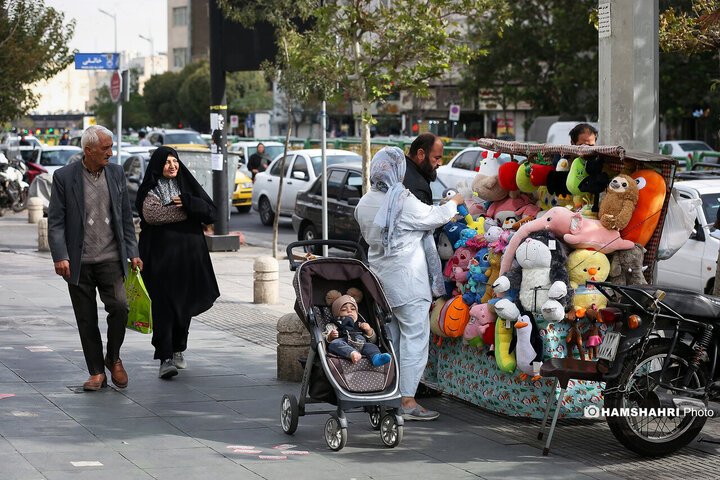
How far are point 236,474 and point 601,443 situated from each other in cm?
238

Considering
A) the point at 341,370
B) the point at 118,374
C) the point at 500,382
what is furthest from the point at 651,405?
the point at 118,374

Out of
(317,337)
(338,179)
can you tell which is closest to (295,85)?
(338,179)

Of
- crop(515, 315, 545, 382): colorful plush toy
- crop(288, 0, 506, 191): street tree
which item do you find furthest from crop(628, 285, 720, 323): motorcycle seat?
crop(288, 0, 506, 191): street tree

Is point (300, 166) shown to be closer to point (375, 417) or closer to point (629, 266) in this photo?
point (375, 417)

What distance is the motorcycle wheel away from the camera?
22.0ft

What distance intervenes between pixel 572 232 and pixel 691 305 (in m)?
0.92

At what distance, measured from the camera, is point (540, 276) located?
721 centimetres

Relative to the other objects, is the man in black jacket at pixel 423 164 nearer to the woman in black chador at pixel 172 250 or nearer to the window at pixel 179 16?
the woman in black chador at pixel 172 250

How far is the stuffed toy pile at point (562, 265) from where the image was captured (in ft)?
23.7

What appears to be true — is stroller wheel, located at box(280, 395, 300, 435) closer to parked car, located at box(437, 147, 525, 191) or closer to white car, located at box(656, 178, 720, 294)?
white car, located at box(656, 178, 720, 294)

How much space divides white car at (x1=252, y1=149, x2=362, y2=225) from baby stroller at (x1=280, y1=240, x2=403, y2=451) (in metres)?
16.1

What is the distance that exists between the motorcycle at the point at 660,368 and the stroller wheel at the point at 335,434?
1588 mm

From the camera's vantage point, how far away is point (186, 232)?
9.23 metres

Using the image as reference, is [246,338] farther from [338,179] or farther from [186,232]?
[338,179]
